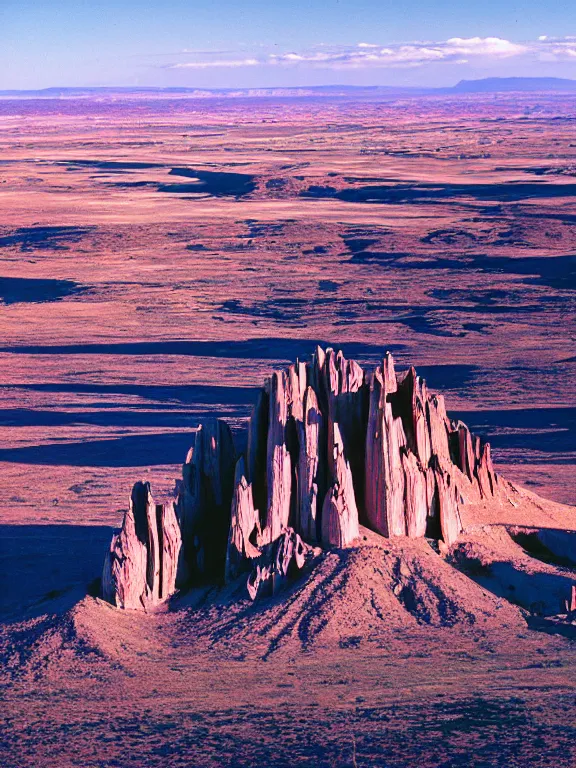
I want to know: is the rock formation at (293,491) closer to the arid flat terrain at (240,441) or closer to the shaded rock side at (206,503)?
the shaded rock side at (206,503)

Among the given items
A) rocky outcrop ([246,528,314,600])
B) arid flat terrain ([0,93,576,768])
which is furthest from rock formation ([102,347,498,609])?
arid flat terrain ([0,93,576,768])

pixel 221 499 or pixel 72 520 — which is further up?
pixel 221 499

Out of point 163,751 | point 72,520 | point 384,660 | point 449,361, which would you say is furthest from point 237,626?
point 449,361

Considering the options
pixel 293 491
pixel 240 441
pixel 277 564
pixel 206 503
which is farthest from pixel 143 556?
pixel 240 441

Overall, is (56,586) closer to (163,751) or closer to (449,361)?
(163,751)

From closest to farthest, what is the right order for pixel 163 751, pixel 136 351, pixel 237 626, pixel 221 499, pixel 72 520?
pixel 163 751 < pixel 237 626 < pixel 221 499 < pixel 72 520 < pixel 136 351

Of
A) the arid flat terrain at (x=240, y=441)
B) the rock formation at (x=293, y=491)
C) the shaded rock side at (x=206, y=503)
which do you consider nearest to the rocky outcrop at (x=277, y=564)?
the rock formation at (x=293, y=491)

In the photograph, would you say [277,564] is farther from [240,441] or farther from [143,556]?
[240,441]
